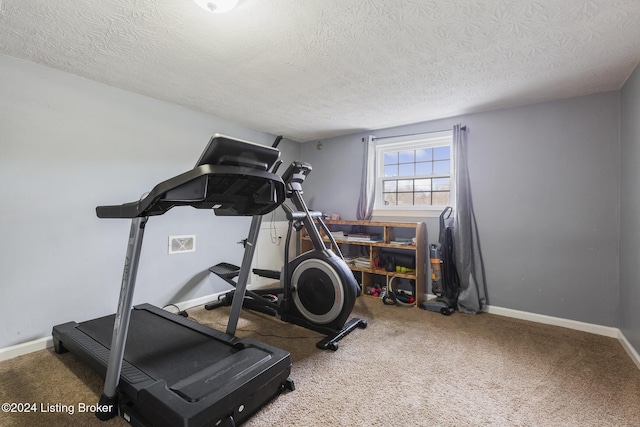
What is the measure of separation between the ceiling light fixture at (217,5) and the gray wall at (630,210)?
279 centimetres

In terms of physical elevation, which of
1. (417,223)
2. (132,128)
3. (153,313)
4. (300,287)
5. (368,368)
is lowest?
(368,368)

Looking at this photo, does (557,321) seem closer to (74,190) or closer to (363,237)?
(363,237)

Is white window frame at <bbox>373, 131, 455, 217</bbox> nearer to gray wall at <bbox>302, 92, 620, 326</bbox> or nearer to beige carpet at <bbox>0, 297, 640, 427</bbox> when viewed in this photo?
gray wall at <bbox>302, 92, 620, 326</bbox>

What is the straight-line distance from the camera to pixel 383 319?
9.19 ft

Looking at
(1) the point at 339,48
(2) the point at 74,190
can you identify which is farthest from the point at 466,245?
(2) the point at 74,190

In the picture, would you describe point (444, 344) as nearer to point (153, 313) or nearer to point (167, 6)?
point (153, 313)

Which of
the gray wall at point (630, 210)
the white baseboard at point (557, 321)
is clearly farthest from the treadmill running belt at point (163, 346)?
the gray wall at point (630, 210)

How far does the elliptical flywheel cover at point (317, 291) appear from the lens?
7.72 ft

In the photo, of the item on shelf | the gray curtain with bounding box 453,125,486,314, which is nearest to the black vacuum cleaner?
the gray curtain with bounding box 453,125,486,314

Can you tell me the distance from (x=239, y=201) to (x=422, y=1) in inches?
54.9

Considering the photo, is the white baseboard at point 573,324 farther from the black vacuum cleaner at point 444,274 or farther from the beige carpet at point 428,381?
the black vacuum cleaner at point 444,274

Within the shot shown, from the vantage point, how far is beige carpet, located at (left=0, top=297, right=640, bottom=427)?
1.46 metres

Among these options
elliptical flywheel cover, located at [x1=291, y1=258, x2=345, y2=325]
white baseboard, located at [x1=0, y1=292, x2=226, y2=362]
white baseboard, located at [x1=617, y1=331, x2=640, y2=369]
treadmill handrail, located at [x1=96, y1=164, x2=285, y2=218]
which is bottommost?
white baseboard, located at [x1=0, y1=292, x2=226, y2=362]

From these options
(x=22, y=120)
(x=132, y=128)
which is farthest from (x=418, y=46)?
(x=22, y=120)
